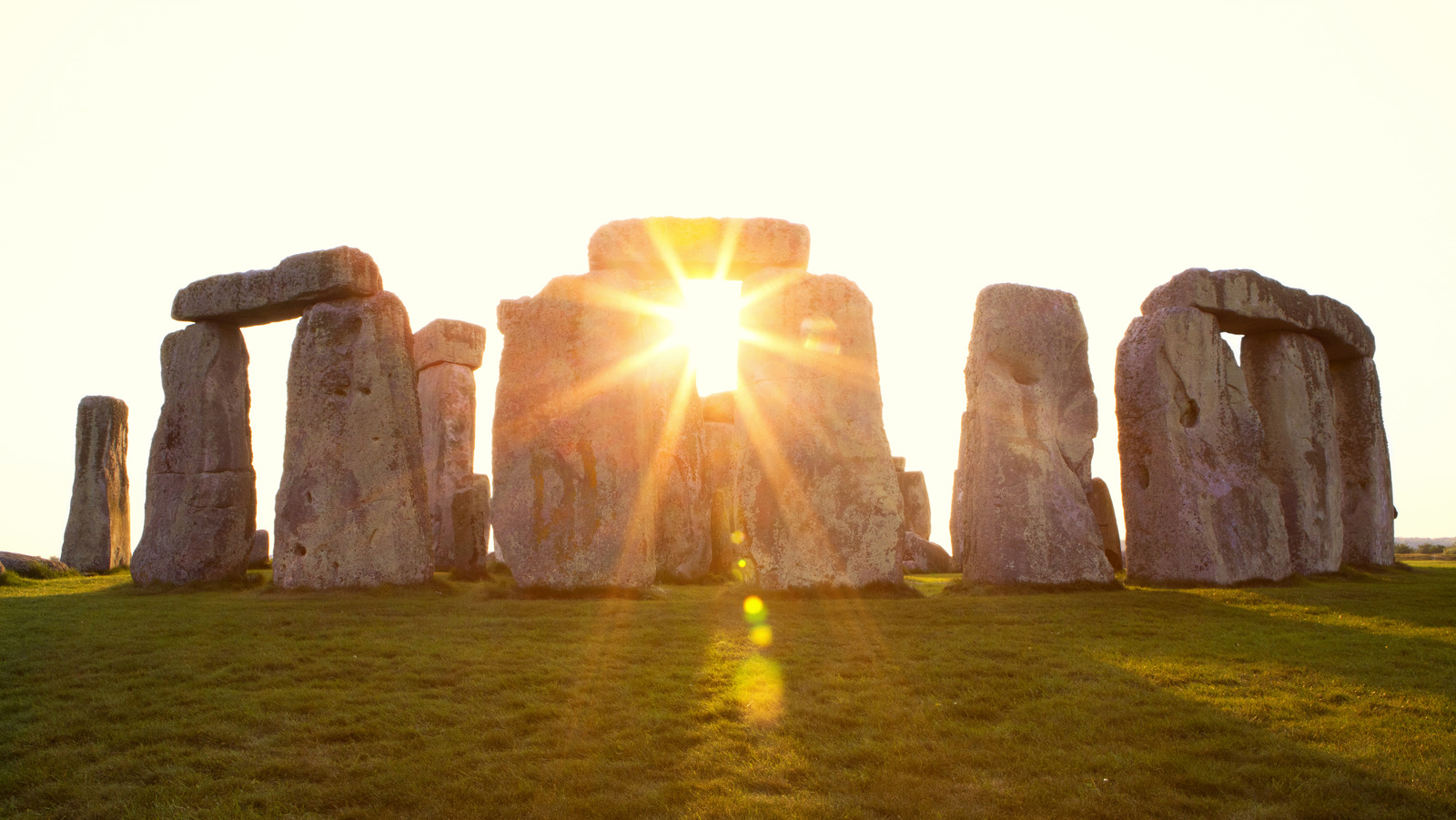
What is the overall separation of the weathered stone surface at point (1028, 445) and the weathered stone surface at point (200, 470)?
365 inches

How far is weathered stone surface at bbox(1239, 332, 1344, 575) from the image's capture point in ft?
41.7

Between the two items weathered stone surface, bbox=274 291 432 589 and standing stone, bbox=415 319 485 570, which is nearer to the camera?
weathered stone surface, bbox=274 291 432 589

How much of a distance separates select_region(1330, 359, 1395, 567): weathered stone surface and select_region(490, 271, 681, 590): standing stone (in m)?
11.2

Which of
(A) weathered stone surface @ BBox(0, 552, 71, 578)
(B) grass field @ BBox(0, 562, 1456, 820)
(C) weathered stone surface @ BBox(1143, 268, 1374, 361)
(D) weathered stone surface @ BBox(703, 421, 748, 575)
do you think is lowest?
(B) grass field @ BBox(0, 562, 1456, 820)

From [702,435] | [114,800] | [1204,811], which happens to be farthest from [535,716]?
[702,435]

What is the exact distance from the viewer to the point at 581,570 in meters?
10.3

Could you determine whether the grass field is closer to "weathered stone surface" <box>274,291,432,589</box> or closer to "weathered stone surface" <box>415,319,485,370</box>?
"weathered stone surface" <box>274,291,432,589</box>

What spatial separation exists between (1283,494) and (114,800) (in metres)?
13.5

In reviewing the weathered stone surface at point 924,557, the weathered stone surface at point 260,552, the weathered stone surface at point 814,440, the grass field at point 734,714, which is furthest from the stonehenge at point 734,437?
the weathered stone surface at point 924,557

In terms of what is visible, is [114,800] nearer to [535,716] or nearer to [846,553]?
[535,716]

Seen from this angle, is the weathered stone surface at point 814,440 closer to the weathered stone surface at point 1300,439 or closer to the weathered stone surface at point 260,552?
the weathered stone surface at point 1300,439

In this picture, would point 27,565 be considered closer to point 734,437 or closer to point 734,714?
point 734,437

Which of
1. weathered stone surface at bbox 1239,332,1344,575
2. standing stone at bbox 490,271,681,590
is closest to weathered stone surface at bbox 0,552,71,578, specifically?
standing stone at bbox 490,271,681,590

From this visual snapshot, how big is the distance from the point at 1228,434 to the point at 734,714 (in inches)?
355
